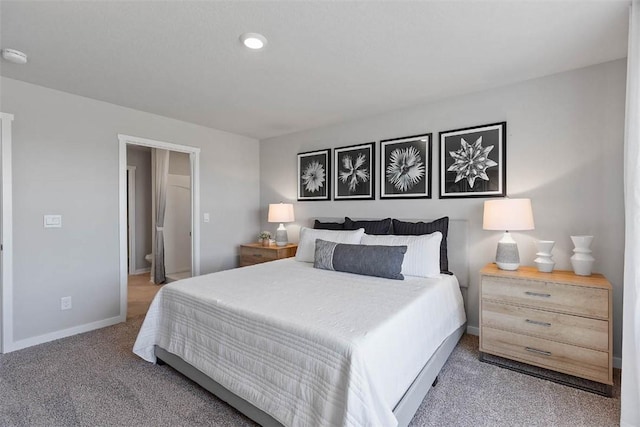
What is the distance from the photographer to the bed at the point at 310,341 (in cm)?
133

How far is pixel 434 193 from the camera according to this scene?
10.2 ft

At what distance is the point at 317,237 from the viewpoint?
3.28 meters

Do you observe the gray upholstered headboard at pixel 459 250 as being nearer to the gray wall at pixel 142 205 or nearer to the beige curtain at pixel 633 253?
the beige curtain at pixel 633 253

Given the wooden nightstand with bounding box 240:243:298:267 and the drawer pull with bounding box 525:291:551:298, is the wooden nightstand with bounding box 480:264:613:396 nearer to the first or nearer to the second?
the drawer pull with bounding box 525:291:551:298

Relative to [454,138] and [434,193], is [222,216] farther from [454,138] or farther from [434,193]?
[454,138]

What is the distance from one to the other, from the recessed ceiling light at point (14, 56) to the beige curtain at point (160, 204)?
274 cm

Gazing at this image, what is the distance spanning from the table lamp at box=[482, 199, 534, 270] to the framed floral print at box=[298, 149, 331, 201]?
198cm

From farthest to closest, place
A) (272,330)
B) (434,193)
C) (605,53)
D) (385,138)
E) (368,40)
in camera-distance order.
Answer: (385,138) < (434,193) < (605,53) < (368,40) < (272,330)

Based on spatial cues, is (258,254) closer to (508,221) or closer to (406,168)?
(406,168)

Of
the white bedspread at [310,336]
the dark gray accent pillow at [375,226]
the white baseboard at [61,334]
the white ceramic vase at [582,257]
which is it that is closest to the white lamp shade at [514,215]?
the white ceramic vase at [582,257]

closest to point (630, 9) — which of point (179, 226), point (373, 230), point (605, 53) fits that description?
point (605, 53)

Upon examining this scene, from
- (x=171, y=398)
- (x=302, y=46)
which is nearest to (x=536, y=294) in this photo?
(x=302, y=46)

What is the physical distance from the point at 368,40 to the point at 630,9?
4.74 feet

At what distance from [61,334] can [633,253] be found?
4.37 metres
